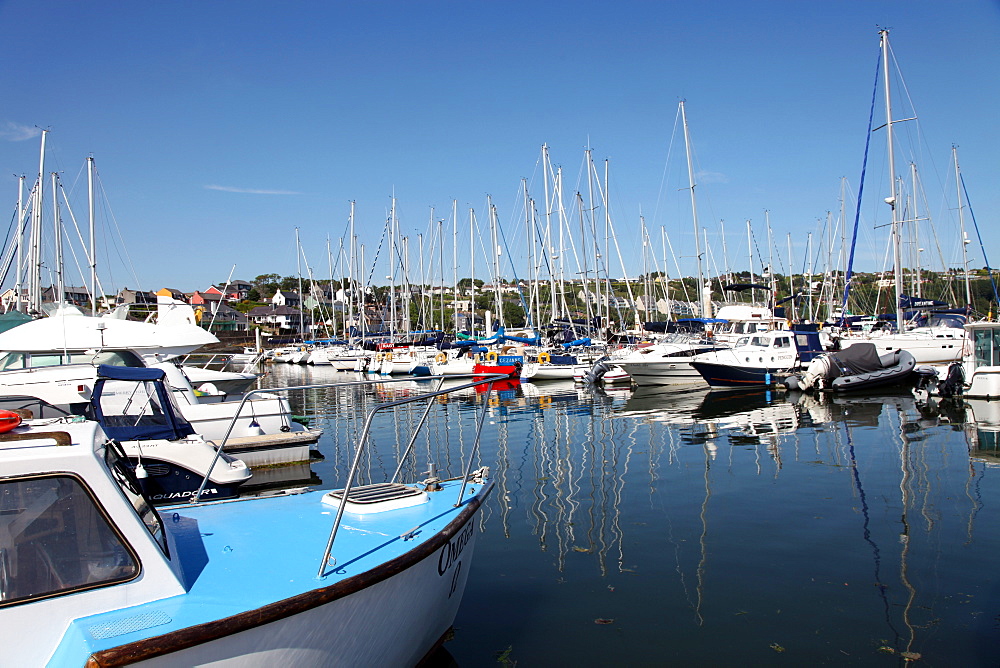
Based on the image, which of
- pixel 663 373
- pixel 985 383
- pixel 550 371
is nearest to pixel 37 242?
pixel 550 371

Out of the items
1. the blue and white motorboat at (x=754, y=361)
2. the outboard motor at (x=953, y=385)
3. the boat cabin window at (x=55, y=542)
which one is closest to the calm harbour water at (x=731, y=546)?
the boat cabin window at (x=55, y=542)

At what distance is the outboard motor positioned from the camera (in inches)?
1074

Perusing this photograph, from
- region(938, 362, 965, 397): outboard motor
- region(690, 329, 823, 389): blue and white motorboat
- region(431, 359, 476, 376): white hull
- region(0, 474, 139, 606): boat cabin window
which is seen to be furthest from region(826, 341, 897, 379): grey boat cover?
region(0, 474, 139, 606): boat cabin window

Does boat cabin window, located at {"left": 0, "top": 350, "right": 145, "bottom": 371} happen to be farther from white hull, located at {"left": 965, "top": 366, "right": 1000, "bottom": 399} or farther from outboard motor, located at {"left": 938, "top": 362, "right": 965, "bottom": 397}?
white hull, located at {"left": 965, "top": 366, "right": 1000, "bottom": 399}

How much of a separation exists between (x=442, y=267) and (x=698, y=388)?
35358mm

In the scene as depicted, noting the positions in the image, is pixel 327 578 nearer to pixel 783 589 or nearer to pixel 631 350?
pixel 783 589

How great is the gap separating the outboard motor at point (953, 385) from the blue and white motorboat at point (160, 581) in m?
27.5

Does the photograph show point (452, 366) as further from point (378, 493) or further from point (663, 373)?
point (378, 493)

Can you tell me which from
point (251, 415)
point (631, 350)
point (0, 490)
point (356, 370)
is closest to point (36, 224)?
point (356, 370)

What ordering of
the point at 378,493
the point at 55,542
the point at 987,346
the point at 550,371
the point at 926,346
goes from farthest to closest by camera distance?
the point at 550,371
the point at 926,346
the point at 987,346
the point at 378,493
the point at 55,542

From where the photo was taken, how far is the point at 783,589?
825 centimetres

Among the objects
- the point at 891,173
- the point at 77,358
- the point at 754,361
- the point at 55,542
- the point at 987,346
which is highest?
the point at 891,173

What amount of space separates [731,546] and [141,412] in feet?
35.3

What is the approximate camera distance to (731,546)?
9852mm
